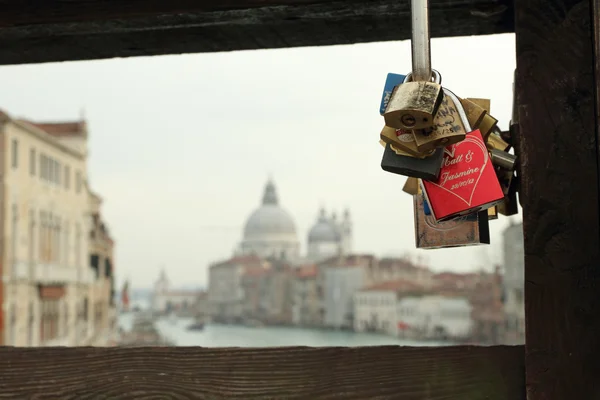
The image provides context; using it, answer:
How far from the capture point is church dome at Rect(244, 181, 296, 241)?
274 feet

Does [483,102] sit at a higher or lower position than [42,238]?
lower

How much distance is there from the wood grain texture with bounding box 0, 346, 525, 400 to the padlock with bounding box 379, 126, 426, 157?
0.20 metres

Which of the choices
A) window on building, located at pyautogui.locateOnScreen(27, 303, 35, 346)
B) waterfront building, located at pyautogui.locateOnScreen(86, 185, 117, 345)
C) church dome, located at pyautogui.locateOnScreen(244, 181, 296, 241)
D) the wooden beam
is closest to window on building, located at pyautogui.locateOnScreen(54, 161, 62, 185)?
waterfront building, located at pyautogui.locateOnScreen(86, 185, 117, 345)

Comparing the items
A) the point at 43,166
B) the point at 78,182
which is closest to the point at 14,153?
the point at 43,166

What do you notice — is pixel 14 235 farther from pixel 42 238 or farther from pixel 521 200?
pixel 521 200

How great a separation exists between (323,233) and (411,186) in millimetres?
84272

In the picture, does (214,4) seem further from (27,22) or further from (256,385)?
(256,385)

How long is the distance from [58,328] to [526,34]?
23767 mm

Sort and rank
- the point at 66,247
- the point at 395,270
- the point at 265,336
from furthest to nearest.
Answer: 1. the point at 265,336
2. the point at 395,270
3. the point at 66,247

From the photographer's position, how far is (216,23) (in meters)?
0.99

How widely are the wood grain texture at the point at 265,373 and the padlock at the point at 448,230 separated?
102mm

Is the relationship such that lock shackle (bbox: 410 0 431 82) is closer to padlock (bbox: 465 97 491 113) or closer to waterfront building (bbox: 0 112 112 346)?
padlock (bbox: 465 97 491 113)

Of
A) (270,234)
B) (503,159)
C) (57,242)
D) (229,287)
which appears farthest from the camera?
(270,234)

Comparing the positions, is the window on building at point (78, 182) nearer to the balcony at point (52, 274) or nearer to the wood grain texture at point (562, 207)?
the balcony at point (52, 274)
